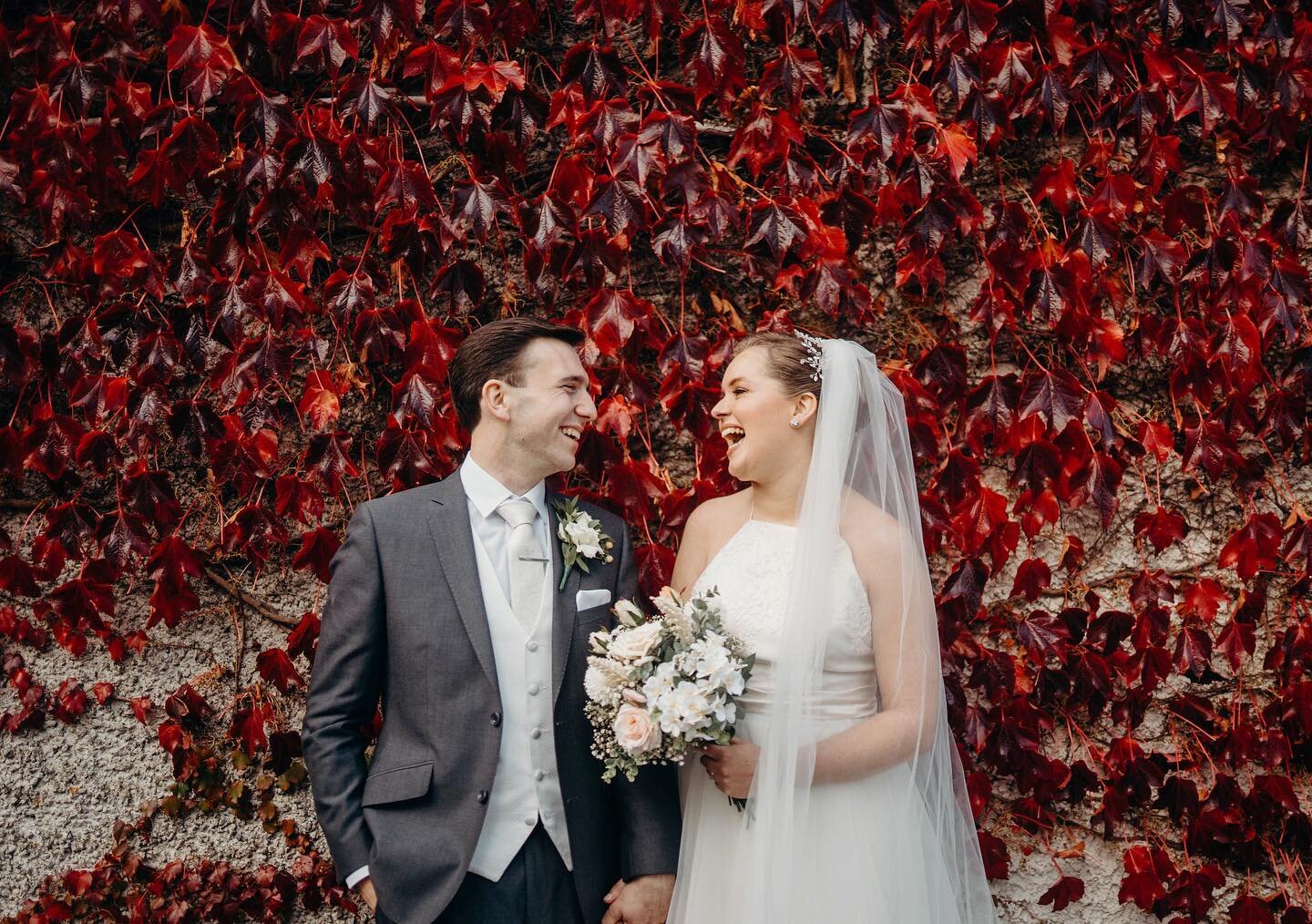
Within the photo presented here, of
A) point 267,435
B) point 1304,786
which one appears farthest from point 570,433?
point 1304,786

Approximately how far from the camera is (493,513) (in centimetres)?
226

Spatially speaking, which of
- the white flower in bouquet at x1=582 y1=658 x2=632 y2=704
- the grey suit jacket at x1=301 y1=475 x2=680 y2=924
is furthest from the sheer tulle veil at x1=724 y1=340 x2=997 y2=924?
the white flower in bouquet at x1=582 y1=658 x2=632 y2=704

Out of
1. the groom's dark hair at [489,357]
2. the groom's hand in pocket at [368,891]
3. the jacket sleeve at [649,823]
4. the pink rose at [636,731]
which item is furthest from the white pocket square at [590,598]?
the groom's hand in pocket at [368,891]

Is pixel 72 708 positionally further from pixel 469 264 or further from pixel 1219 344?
pixel 1219 344

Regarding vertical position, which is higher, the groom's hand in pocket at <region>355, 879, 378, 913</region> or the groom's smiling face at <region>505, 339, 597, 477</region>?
the groom's smiling face at <region>505, 339, 597, 477</region>

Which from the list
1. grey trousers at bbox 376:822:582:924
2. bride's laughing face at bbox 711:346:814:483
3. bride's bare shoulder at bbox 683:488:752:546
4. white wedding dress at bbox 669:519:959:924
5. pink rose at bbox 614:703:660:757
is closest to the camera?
pink rose at bbox 614:703:660:757

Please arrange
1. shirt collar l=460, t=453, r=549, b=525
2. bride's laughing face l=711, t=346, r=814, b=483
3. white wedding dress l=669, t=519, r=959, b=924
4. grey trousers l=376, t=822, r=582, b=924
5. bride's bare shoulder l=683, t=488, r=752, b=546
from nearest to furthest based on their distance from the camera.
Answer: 1. grey trousers l=376, t=822, r=582, b=924
2. white wedding dress l=669, t=519, r=959, b=924
3. shirt collar l=460, t=453, r=549, b=525
4. bride's laughing face l=711, t=346, r=814, b=483
5. bride's bare shoulder l=683, t=488, r=752, b=546

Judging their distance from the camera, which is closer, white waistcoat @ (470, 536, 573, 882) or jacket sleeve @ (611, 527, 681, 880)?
white waistcoat @ (470, 536, 573, 882)

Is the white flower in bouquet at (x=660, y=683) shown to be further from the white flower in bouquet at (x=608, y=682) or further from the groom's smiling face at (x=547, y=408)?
the groom's smiling face at (x=547, y=408)

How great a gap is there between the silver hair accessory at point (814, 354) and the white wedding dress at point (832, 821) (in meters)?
0.46

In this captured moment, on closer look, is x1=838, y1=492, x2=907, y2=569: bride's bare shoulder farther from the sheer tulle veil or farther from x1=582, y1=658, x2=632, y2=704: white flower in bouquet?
x1=582, y1=658, x2=632, y2=704: white flower in bouquet

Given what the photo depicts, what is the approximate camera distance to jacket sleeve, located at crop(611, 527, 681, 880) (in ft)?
7.14

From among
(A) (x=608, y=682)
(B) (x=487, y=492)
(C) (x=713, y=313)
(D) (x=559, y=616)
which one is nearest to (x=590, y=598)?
(D) (x=559, y=616)

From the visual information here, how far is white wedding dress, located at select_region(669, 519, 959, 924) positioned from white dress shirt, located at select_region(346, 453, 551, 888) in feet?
1.57
